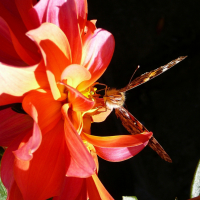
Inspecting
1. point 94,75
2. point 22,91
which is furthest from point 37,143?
point 94,75

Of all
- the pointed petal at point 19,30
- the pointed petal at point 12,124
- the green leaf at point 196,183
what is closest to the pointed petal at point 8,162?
the pointed petal at point 12,124

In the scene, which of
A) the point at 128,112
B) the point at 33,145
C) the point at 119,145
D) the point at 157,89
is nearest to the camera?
the point at 33,145

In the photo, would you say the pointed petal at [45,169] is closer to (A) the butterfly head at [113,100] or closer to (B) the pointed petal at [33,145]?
(B) the pointed petal at [33,145]

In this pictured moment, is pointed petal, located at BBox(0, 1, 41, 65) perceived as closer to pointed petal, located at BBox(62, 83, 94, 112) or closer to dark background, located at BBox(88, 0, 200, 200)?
pointed petal, located at BBox(62, 83, 94, 112)

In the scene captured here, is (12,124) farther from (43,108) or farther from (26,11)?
(26,11)

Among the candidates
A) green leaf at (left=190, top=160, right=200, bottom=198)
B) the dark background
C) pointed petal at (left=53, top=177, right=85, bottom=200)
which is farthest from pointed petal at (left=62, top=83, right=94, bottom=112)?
the dark background

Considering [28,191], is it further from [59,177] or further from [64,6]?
[64,6]

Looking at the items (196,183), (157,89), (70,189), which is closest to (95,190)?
(70,189)

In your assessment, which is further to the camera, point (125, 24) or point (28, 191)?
point (125, 24)
